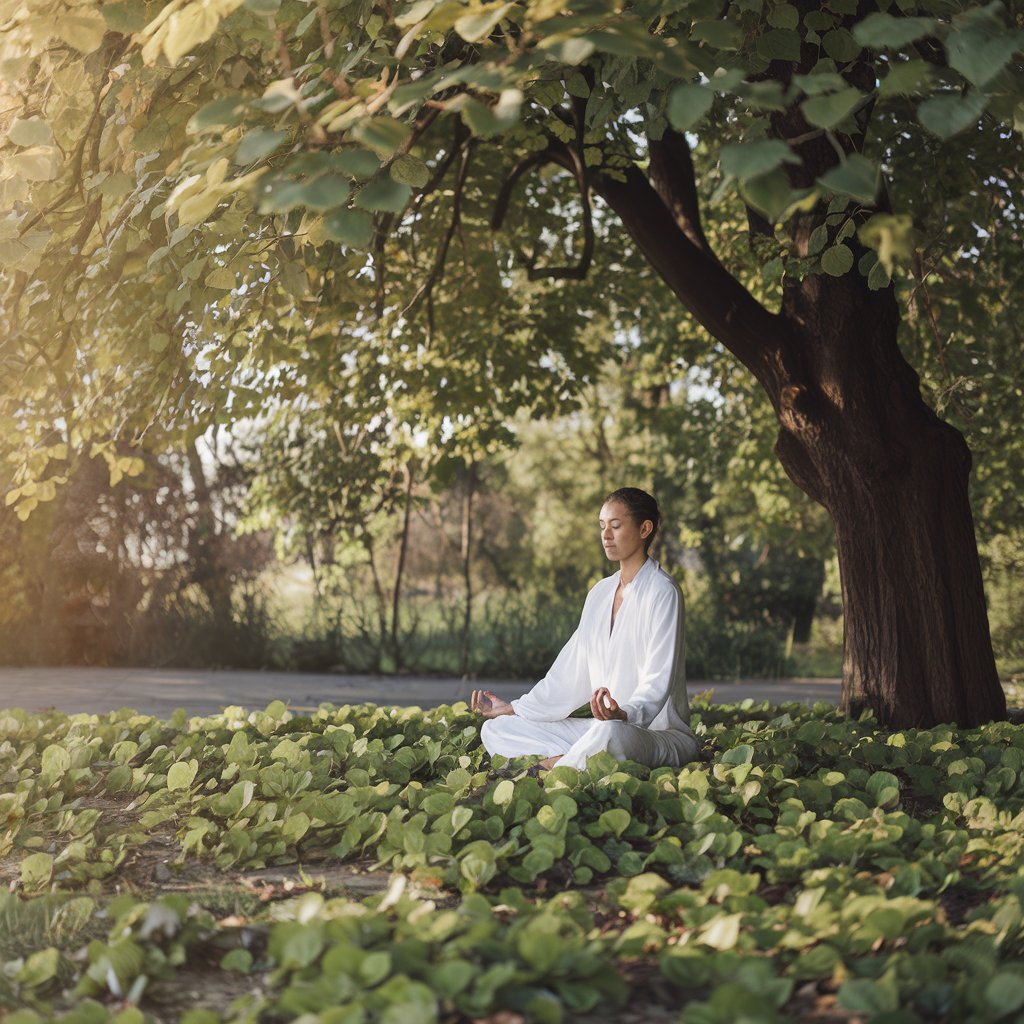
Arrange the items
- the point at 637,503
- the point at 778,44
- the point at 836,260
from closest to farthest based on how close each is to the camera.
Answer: the point at 778,44 → the point at 836,260 → the point at 637,503

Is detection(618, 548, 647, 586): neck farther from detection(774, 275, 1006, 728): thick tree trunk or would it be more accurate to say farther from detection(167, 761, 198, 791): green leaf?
detection(167, 761, 198, 791): green leaf

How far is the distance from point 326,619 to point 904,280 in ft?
31.1

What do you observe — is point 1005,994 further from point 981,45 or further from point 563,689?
point 563,689

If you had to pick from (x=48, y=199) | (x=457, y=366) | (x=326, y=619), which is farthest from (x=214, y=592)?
(x=48, y=199)

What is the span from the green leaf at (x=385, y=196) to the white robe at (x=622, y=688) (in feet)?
9.35

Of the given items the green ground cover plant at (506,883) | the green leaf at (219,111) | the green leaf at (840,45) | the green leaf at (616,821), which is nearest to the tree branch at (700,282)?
the green ground cover plant at (506,883)

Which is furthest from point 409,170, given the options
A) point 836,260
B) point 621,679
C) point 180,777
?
point 621,679

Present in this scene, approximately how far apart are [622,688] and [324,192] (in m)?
3.54

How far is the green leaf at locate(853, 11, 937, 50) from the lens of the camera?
8.32ft

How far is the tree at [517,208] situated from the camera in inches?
106

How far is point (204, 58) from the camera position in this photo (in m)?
4.41

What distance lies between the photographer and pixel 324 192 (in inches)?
97.7

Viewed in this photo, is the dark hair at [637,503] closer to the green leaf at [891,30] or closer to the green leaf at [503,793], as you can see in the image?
the green leaf at [503,793]

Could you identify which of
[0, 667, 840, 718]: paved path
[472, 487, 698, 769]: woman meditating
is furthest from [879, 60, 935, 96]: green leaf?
[0, 667, 840, 718]: paved path
